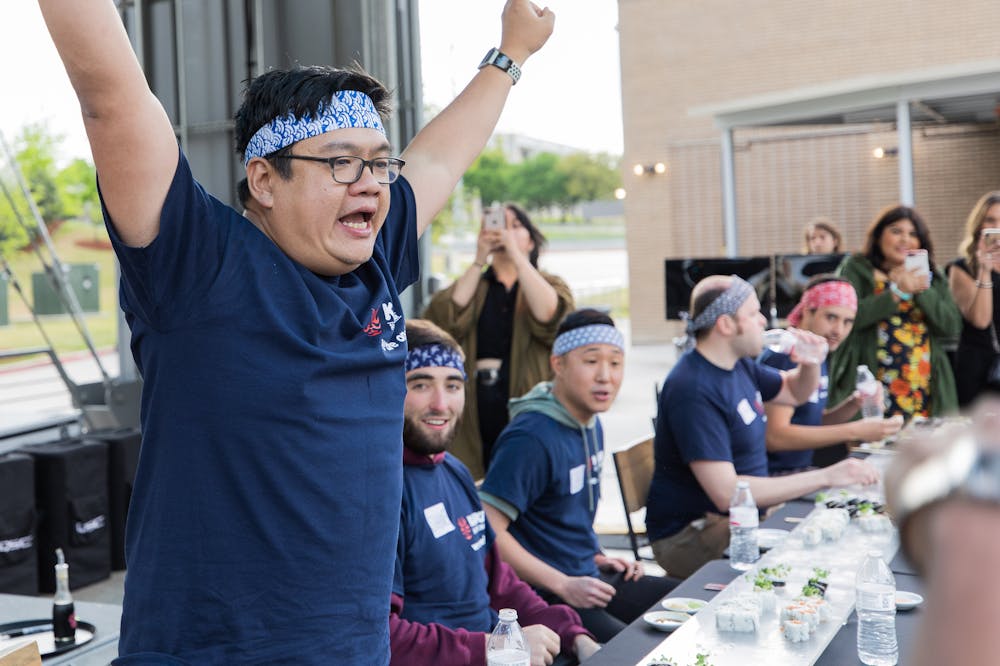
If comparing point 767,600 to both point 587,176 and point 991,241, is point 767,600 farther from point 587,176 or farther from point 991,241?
point 587,176

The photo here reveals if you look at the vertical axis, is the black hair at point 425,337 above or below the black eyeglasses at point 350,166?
below

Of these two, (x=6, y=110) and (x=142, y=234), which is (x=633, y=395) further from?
(x=6, y=110)

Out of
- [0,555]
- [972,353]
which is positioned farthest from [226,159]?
[972,353]

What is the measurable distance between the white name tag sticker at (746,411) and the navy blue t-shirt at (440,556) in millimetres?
1388

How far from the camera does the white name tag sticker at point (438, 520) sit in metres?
2.59

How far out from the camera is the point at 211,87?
23.3ft

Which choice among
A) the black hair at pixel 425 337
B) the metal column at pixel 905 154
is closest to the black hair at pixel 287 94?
the black hair at pixel 425 337

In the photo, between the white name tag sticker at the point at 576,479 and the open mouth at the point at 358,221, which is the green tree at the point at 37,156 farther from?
the open mouth at the point at 358,221

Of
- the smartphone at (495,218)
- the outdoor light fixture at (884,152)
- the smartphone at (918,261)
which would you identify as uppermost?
the outdoor light fixture at (884,152)

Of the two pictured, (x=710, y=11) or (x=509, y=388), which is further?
(x=710, y=11)

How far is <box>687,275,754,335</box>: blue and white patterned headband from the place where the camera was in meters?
3.77

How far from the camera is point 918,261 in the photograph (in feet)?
16.2

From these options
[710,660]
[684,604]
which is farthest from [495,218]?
[710,660]

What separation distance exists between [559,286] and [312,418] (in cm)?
384
